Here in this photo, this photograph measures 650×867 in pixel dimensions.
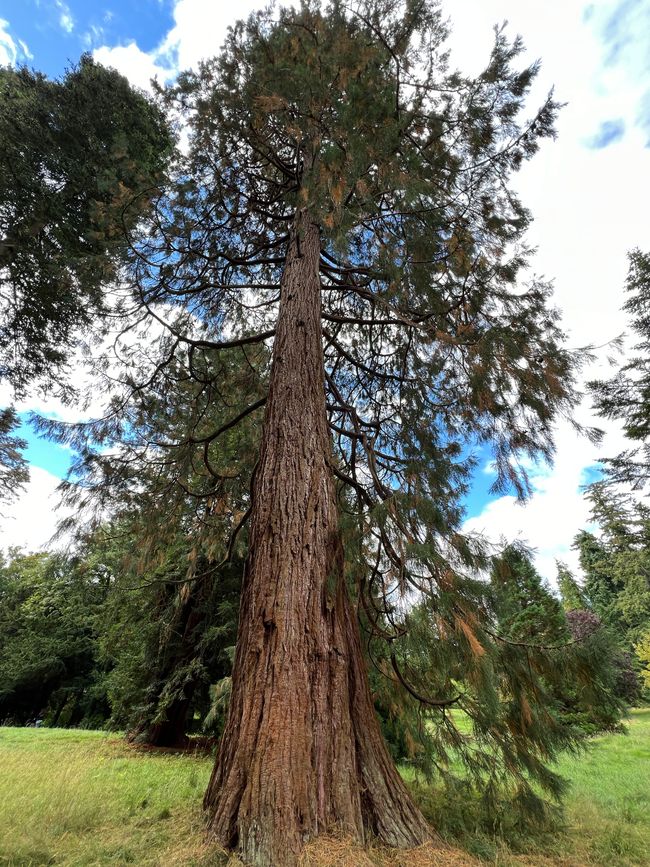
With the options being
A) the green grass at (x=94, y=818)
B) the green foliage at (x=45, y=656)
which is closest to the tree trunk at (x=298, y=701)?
the green grass at (x=94, y=818)

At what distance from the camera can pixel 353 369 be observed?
16.2ft

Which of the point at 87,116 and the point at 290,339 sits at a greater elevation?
the point at 87,116

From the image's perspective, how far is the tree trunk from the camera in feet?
5.63

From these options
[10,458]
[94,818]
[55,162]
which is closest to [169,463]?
[94,818]

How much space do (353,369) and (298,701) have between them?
365 cm

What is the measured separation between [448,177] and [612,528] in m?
12.4

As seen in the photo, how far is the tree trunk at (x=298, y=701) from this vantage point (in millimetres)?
1716

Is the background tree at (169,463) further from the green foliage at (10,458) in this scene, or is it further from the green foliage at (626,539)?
the green foliage at (626,539)

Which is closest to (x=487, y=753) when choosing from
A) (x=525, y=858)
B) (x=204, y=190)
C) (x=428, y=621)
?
(x=525, y=858)

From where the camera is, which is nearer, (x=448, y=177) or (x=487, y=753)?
(x=487, y=753)

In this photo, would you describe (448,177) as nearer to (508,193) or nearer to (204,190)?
(508,193)

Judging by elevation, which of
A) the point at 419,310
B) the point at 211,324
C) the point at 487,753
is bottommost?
the point at 487,753

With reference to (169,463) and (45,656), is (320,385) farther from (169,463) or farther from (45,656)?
(45,656)

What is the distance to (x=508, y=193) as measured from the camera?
4.07 meters
